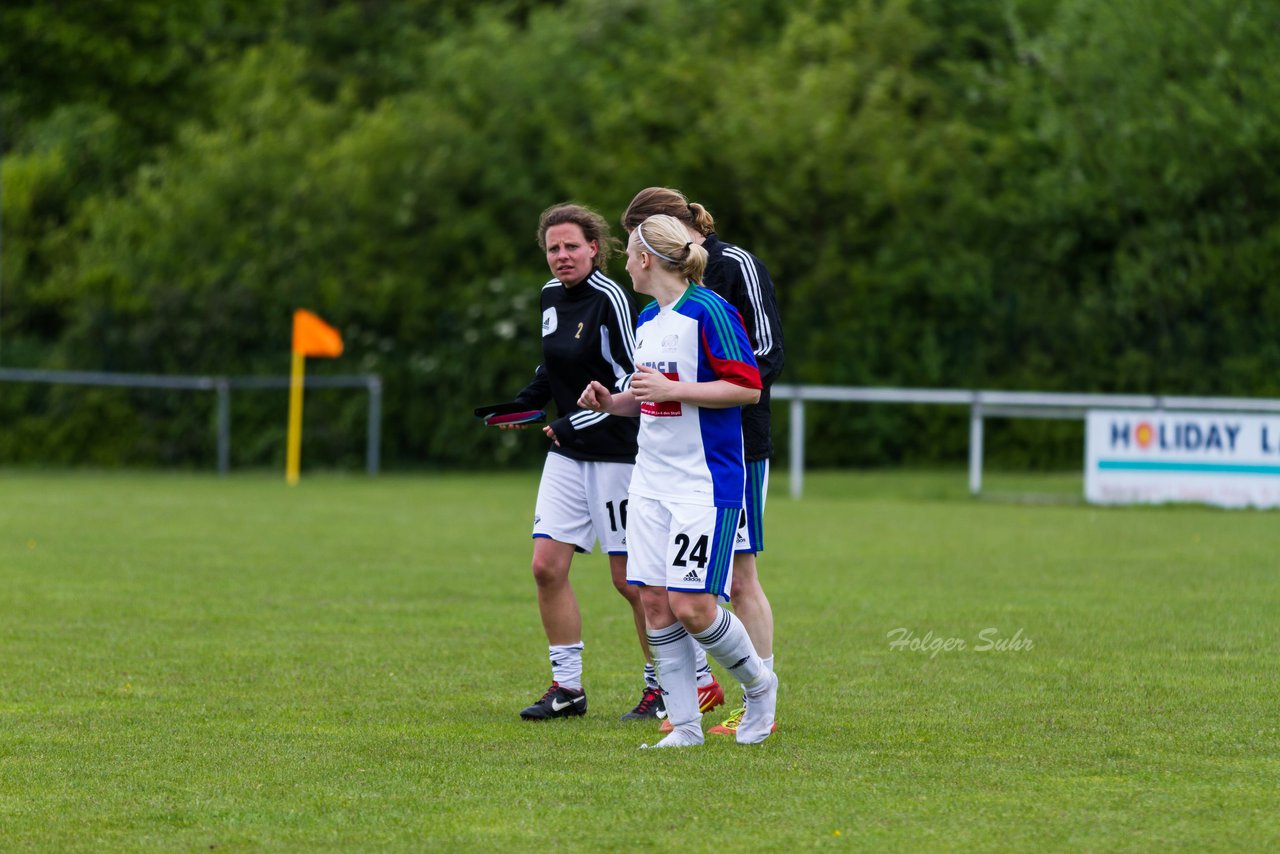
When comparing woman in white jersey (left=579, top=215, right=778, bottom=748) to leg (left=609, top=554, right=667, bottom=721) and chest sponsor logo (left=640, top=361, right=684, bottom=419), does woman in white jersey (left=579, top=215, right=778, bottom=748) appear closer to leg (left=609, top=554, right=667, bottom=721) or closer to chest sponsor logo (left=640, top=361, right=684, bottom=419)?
chest sponsor logo (left=640, top=361, right=684, bottom=419)

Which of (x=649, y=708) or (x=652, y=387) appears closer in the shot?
(x=652, y=387)

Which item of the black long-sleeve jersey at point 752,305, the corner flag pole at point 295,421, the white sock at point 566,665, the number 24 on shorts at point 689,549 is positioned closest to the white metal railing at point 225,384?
the corner flag pole at point 295,421

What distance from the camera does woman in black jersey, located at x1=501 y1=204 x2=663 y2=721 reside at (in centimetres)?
689

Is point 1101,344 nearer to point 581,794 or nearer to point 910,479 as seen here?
point 910,479

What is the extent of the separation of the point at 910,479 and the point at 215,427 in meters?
10.9

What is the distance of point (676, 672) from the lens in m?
6.27

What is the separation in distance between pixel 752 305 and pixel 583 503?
3.58 ft

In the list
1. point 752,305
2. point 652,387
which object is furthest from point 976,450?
point 652,387

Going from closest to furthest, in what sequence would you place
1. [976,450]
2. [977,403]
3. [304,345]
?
[977,403], [976,450], [304,345]

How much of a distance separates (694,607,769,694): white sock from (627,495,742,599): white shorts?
11 cm

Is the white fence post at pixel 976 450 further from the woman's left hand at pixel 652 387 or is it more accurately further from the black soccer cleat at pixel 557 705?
A: the woman's left hand at pixel 652 387

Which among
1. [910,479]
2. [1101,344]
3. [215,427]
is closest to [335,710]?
[910,479]

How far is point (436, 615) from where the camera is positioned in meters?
9.89

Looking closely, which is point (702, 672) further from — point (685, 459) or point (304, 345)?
point (304, 345)
